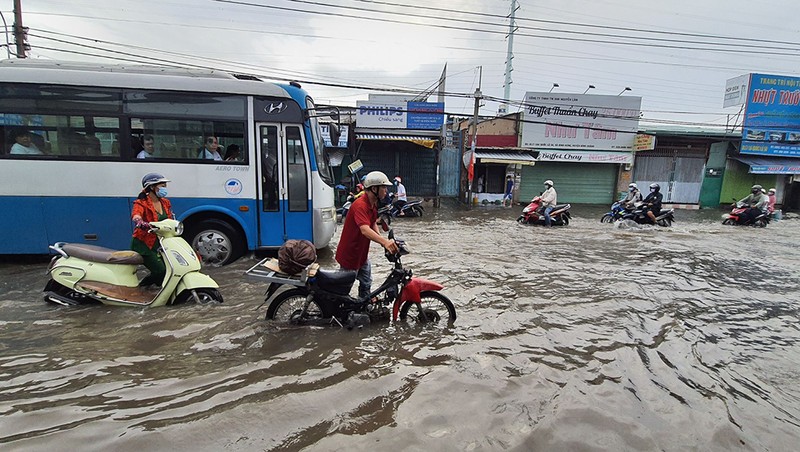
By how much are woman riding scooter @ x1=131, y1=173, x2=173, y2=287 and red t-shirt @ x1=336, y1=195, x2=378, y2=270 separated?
237cm

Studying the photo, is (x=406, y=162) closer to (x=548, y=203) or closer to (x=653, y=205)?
(x=548, y=203)

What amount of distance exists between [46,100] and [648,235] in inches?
551

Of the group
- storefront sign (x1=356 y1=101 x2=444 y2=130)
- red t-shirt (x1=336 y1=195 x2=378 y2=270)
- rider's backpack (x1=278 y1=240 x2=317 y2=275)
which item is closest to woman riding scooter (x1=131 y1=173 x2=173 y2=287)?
rider's backpack (x1=278 y1=240 x2=317 y2=275)

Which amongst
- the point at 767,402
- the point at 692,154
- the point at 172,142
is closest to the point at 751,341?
the point at 767,402

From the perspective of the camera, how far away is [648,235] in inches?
450

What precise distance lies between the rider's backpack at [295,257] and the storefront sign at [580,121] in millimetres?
19335

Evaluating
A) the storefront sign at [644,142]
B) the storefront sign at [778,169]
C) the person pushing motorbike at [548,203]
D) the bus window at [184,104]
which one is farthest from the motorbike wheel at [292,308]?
the storefront sign at [778,169]

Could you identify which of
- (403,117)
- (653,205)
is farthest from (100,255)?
(403,117)

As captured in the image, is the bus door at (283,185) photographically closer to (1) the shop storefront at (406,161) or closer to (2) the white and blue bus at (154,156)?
(2) the white and blue bus at (154,156)

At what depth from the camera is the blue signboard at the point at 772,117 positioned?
830 inches

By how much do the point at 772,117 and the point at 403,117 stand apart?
66.3 feet

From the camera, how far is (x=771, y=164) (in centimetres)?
2147

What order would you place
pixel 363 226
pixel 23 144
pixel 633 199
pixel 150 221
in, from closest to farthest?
pixel 363 226 < pixel 150 221 < pixel 23 144 < pixel 633 199

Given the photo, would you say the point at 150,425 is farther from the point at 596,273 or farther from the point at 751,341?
the point at 596,273
